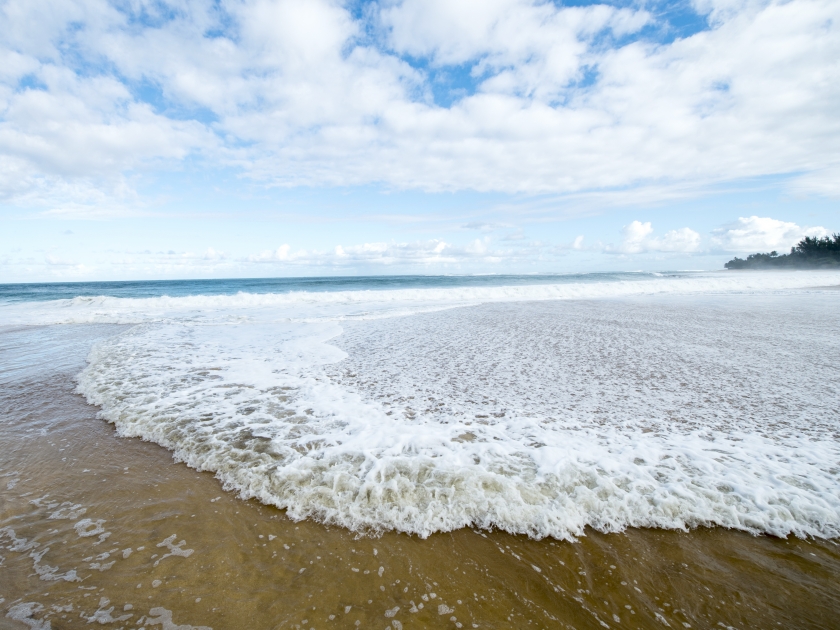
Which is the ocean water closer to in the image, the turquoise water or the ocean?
the ocean

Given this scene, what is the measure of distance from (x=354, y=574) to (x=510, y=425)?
2644 millimetres

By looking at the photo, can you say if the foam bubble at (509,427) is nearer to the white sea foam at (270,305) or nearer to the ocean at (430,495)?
the ocean at (430,495)

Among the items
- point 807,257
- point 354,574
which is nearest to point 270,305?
point 354,574

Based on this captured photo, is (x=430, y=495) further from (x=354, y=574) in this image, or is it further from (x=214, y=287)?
(x=214, y=287)

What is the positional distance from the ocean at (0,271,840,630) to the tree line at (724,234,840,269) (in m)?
79.8

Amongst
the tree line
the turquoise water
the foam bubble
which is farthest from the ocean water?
the tree line

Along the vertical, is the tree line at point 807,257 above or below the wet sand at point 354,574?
above

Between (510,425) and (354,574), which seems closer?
(354,574)

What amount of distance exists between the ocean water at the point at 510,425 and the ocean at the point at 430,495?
0.10ft

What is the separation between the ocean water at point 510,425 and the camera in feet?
10.2

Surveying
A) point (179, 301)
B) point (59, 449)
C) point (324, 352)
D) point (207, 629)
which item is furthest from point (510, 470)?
point (179, 301)

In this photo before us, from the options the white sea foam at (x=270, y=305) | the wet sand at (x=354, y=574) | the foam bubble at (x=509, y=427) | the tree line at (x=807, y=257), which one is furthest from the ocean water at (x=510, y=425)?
the tree line at (x=807, y=257)

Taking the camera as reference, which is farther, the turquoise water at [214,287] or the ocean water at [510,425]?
the turquoise water at [214,287]

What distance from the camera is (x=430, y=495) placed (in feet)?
10.8
